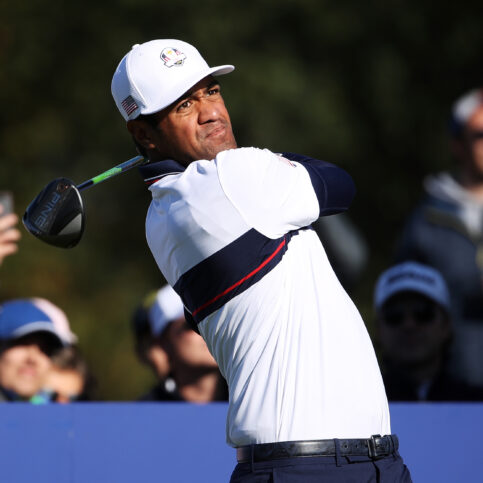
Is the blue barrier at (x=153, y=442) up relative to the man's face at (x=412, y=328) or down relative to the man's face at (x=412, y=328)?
down

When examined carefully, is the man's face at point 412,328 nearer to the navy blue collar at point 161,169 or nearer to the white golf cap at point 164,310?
the white golf cap at point 164,310


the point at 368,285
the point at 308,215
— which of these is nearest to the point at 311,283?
the point at 308,215

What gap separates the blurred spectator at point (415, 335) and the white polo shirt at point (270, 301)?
1.72 meters

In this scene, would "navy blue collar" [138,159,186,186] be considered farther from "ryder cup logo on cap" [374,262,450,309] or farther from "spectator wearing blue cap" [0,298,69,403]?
"ryder cup logo on cap" [374,262,450,309]

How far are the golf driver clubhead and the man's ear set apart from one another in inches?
10.0

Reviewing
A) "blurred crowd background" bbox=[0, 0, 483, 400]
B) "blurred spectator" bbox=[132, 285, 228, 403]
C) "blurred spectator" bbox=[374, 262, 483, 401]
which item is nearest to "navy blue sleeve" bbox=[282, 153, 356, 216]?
"blurred spectator" bbox=[374, 262, 483, 401]

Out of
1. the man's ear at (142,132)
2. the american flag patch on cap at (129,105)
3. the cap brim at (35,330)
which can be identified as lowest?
the man's ear at (142,132)

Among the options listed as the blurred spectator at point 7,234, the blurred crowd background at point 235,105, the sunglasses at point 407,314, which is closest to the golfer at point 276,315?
the blurred spectator at point 7,234

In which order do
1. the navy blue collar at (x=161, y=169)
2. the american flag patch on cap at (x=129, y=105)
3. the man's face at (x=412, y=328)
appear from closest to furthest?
the navy blue collar at (x=161, y=169) < the american flag patch on cap at (x=129, y=105) < the man's face at (x=412, y=328)

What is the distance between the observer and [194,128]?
3.27 meters

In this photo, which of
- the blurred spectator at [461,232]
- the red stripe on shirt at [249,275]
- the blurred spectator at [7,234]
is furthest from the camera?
the blurred spectator at [461,232]

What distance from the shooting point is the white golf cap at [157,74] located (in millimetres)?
3234

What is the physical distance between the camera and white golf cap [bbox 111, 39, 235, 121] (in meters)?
3.23

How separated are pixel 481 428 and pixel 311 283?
141 centimetres
